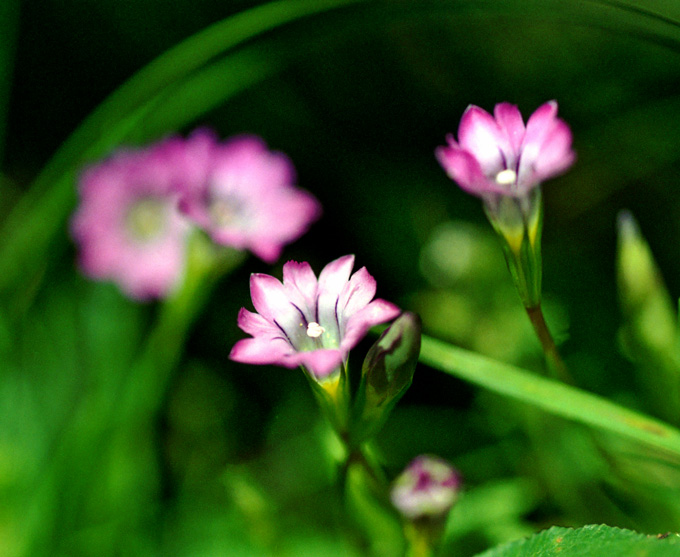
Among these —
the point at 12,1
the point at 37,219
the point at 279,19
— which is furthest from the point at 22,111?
the point at 279,19

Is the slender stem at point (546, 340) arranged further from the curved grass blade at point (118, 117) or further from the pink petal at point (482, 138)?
the curved grass blade at point (118, 117)

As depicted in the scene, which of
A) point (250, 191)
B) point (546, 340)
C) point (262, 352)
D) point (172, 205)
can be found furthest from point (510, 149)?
point (172, 205)

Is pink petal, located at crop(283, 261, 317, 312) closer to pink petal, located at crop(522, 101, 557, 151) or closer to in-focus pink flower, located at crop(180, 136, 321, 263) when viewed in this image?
pink petal, located at crop(522, 101, 557, 151)

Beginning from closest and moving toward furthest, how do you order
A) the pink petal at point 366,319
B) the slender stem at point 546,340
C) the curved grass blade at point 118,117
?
1. the pink petal at point 366,319
2. the slender stem at point 546,340
3. the curved grass blade at point 118,117

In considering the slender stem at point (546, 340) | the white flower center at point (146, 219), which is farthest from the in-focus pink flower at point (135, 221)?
the slender stem at point (546, 340)

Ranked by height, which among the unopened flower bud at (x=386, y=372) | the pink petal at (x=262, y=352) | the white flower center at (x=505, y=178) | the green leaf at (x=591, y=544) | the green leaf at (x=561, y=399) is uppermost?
the white flower center at (x=505, y=178)

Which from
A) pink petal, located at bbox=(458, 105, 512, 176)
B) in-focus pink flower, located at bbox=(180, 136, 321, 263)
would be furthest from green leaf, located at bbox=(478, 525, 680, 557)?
in-focus pink flower, located at bbox=(180, 136, 321, 263)
